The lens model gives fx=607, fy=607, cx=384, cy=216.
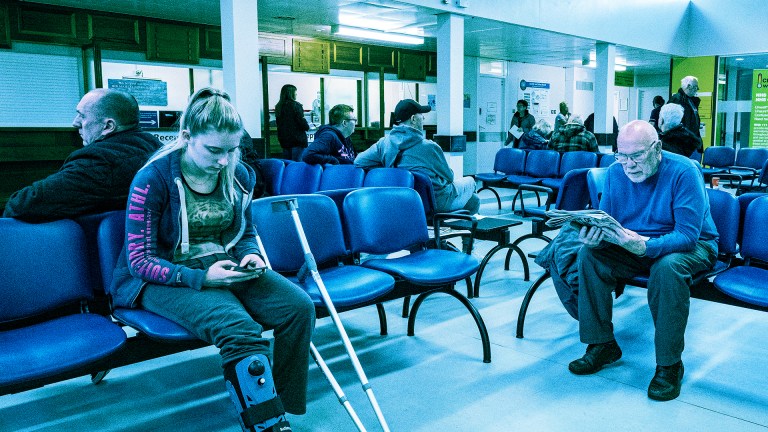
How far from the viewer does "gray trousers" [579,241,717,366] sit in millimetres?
2576

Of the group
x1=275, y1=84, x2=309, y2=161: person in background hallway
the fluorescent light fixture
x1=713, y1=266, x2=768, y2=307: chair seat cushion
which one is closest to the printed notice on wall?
the fluorescent light fixture

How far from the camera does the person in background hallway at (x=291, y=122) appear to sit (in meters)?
8.07

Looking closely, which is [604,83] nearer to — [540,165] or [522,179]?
[540,165]

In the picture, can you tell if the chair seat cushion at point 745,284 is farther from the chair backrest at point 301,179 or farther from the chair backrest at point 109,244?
the chair backrest at point 301,179

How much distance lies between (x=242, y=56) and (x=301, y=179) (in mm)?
1415

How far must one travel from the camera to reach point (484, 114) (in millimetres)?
13031

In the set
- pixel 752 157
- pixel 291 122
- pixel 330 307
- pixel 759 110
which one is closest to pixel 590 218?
pixel 330 307

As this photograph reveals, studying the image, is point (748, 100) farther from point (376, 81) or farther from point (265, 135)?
point (265, 135)

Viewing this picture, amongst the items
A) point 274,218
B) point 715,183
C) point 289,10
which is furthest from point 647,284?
point 289,10

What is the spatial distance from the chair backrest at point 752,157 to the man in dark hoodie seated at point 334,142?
6017 mm

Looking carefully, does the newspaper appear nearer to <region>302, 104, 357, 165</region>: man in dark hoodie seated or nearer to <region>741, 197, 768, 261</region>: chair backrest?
<region>741, 197, 768, 261</region>: chair backrest

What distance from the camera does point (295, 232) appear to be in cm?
282

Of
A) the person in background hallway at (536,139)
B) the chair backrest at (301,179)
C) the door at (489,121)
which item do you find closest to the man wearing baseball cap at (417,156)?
the chair backrest at (301,179)

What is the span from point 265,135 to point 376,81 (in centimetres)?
315
